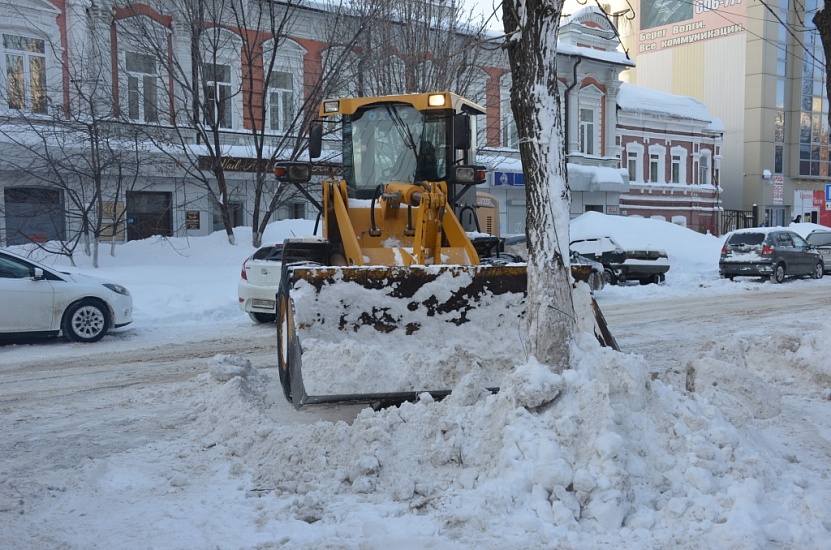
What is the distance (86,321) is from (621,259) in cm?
1329

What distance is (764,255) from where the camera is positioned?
21219mm

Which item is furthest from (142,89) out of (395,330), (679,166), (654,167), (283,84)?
(679,166)

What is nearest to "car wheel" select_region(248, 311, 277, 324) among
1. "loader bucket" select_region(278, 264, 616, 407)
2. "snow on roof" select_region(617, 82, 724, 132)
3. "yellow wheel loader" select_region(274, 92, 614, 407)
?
"yellow wheel loader" select_region(274, 92, 614, 407)

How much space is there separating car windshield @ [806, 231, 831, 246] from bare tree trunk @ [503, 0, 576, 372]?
23.2 m

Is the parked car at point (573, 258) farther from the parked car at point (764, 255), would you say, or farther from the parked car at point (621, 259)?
the parked car at point (764, 255)

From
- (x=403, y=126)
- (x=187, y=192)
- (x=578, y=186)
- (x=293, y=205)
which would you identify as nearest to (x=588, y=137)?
(x=578, y=186)

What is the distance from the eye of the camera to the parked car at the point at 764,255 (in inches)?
834

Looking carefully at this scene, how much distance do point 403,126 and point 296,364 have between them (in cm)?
369

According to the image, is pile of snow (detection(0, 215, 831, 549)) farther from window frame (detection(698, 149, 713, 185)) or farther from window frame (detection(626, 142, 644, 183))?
window frame (detection(698, 149, 713, 185))

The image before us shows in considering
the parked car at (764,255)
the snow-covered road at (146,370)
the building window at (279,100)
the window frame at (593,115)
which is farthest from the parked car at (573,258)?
the window frame at (593,115)

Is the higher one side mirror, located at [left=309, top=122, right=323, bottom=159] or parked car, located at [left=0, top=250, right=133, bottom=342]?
side mirror, located at [left=309, top=122, right=323, bottom=159]

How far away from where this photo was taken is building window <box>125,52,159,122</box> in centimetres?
2062

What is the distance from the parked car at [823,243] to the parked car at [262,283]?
63.6 feet

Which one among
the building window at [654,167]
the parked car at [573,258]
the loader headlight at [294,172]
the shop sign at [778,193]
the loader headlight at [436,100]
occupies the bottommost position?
the parked car at [573,258]
